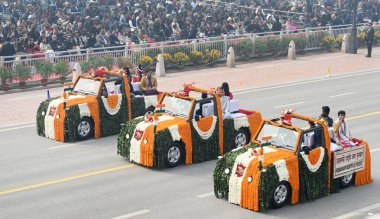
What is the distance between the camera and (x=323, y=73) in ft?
122

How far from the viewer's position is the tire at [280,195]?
15.9 m

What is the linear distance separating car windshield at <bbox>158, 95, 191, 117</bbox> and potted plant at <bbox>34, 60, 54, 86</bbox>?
41.2 feet

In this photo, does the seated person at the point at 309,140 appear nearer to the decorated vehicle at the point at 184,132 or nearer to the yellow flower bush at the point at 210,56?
the decorated vehicle at the point at 184,132

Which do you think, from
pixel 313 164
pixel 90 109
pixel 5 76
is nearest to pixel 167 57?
pixel 5 76

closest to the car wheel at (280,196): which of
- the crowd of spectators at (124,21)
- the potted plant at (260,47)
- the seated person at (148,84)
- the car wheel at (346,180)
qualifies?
the car wheel at (346,180)

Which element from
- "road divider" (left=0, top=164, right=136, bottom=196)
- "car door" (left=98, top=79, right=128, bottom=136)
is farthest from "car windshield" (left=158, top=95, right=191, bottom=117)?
"car door" (left=98, top=79, right=128, bottom=136)

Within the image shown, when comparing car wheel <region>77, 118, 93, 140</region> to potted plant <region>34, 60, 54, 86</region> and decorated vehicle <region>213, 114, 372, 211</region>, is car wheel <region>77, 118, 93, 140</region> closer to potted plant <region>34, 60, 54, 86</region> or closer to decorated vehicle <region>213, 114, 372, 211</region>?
decorated vehicle <region>213, 114, 372, 211</region>

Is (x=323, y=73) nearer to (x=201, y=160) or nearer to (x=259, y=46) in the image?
A: (x=259, y=46)

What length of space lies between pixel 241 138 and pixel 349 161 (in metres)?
4.30

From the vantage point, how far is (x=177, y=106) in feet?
67.7

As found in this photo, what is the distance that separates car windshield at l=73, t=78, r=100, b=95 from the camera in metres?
23.4

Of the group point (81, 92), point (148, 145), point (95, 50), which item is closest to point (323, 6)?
point (95, 50)

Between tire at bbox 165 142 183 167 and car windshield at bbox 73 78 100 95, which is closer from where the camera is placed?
tire at bbox 165 142 183 167

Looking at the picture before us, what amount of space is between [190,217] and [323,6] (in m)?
48.0
